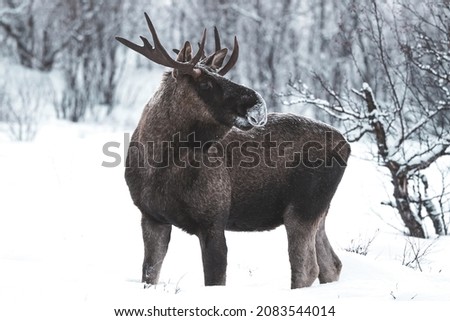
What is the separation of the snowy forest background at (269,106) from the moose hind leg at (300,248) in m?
0.44

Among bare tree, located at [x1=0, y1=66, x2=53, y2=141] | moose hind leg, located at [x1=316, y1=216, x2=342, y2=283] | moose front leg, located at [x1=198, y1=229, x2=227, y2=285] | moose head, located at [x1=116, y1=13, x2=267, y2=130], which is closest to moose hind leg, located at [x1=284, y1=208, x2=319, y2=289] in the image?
moose hind leg, located at [x1=316, y1=216, x2=342, y2=283]

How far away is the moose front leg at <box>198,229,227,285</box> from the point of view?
478cm

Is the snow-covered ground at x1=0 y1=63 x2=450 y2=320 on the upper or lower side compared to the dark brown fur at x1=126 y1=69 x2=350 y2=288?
lower

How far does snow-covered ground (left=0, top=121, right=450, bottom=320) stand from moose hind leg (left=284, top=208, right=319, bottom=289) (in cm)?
29

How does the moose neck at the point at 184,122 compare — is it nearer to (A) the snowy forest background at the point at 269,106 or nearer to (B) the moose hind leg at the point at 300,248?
(B) the moose hind leg at the point at 300,248

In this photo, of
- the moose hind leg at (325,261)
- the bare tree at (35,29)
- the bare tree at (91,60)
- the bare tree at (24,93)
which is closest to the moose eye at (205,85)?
the moose hind leg at (325,261)

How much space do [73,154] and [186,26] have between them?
17.7 metres

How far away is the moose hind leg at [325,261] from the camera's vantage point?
5.57 metres

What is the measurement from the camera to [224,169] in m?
5.02

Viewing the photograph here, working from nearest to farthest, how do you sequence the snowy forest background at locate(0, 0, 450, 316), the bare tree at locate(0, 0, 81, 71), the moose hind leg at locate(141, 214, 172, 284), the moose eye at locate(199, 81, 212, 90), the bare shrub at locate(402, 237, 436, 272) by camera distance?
the moose eye at locate(199, 81, 212, 90)
the moose hind leg at locate(141, 214, 172, 284)
the bare shrub at locate(402, 237, 436, 272)
the snowy forest background at locate(0, 0, 450, 316)
the bare tree at locate(0, 0, 81, 71)

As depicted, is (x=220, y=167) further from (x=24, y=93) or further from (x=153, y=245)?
(x=24, y=93)

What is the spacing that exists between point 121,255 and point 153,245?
72.5 inches

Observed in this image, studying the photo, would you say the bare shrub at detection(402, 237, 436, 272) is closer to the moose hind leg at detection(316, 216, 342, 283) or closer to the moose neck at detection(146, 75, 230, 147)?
the moose hind leg at detection(316, 216, 342, 283)

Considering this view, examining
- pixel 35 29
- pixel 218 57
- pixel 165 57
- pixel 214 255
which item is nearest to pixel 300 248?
pixel 214 255
